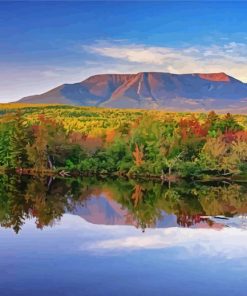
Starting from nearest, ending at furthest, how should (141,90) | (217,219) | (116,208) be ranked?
(217,219) < (116,208) < (141,90)

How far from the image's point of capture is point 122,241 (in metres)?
19.3

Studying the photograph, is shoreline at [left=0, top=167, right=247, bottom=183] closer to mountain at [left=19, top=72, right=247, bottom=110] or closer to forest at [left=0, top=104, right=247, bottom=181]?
forest at [left=0, top=104, right=247, bottom=181]

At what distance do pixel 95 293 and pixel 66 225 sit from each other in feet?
31.6

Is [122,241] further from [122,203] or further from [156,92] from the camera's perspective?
[156,92]

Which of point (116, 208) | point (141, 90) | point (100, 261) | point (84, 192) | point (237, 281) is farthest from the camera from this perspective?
point (141, 90)

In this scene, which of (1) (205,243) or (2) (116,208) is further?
(2) (116,208)

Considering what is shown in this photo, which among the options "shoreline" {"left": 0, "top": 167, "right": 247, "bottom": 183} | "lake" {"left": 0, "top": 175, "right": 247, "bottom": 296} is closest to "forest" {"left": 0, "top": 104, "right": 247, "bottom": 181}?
"shoreline" {"left": 0, "top": 167, "right": 247, "bottom": 183}

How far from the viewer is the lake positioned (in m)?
14.0

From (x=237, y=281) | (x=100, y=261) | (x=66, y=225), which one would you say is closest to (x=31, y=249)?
(x=100, y=261)

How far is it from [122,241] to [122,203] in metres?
9.82

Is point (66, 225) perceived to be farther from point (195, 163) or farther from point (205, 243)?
point (195, 163)

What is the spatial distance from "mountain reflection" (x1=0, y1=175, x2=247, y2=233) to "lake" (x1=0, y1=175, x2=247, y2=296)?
0.16ft

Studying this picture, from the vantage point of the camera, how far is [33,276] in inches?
571

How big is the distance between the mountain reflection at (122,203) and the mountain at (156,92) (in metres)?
122
